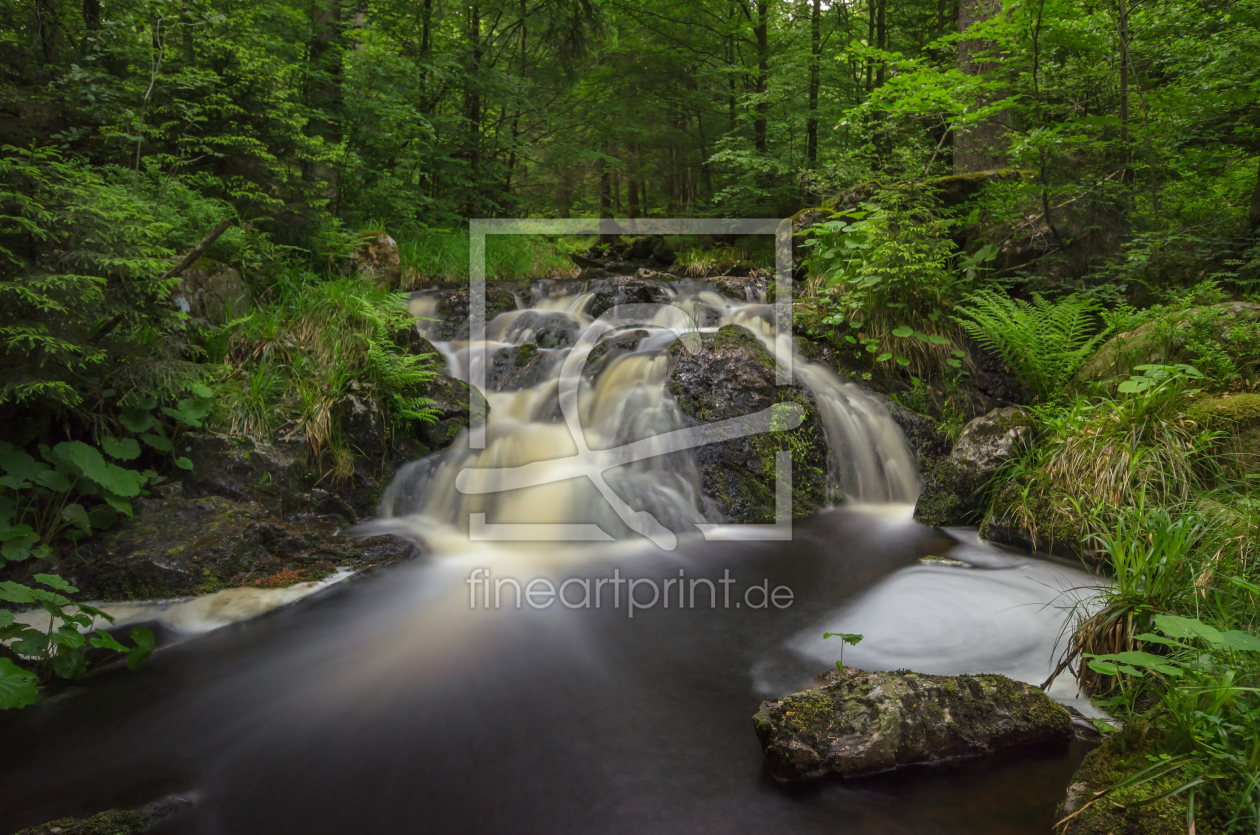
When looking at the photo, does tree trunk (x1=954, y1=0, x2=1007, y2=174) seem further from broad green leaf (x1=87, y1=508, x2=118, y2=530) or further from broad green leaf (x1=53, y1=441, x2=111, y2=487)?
broad green leaf (x1=87, y1=508, x2=118, y2=530)

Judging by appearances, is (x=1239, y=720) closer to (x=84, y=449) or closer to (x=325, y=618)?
(x=325, y=618)

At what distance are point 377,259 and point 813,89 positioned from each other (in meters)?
8.94

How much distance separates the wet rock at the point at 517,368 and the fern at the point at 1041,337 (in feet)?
13.8

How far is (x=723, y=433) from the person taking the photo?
5254 millimetres

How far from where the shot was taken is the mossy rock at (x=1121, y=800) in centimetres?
169

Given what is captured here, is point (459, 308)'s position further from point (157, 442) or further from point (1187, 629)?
point (1187, 629)

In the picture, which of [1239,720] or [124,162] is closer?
[1239,720]

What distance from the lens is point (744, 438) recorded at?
17.1 feet

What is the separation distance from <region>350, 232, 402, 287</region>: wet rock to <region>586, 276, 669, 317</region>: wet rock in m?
2.60

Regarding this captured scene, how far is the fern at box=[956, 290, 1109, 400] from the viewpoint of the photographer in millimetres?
5129

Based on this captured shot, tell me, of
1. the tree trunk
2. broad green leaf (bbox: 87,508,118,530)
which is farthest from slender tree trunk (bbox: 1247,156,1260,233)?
broad green leaf (bbox: 87,508,118,530)

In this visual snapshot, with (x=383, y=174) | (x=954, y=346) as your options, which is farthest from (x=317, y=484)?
(x=383, y=174)

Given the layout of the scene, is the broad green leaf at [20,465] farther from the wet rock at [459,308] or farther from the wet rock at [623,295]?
the wet rock at [623,295]

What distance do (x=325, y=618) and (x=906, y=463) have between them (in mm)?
4657
